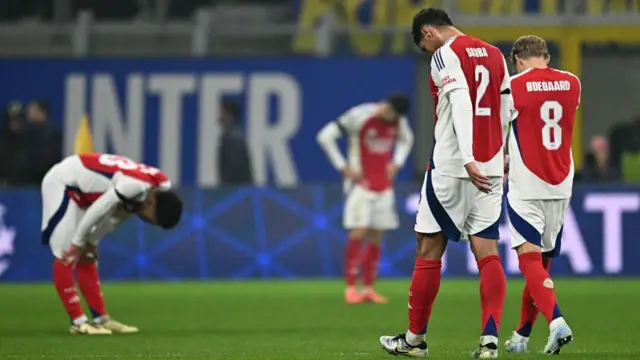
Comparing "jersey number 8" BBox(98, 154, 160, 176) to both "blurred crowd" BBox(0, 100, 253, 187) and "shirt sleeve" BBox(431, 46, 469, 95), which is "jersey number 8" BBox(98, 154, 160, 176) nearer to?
"shirt sleeve" BBox(431, 46, 469, 95)

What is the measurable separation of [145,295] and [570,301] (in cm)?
488

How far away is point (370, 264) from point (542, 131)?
6500 millimetres

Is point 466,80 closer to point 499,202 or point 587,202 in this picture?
point 499,202

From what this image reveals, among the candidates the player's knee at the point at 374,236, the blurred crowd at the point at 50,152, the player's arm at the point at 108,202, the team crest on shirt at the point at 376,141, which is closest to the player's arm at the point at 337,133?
the team crest on shirt at the point at 376,141

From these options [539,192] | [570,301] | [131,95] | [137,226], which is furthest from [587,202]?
[539,192]

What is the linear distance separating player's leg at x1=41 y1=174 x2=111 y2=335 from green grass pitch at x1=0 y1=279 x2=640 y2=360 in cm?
19

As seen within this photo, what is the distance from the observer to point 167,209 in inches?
420

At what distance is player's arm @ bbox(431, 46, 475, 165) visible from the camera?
8094mm

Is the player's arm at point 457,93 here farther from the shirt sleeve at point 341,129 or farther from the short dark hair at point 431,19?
the shirt sleeve at point 341,129

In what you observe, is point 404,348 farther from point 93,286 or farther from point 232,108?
point 232,108

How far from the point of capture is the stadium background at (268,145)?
45.8 ft

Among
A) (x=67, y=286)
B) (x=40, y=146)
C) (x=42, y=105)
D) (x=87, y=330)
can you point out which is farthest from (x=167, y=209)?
(x=40, y=146)

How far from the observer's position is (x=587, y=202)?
18.0 metres

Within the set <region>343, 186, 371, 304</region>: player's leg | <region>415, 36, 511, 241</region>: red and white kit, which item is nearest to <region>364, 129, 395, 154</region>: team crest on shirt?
<region>343, 186, 371, 304</region>: player's leg
